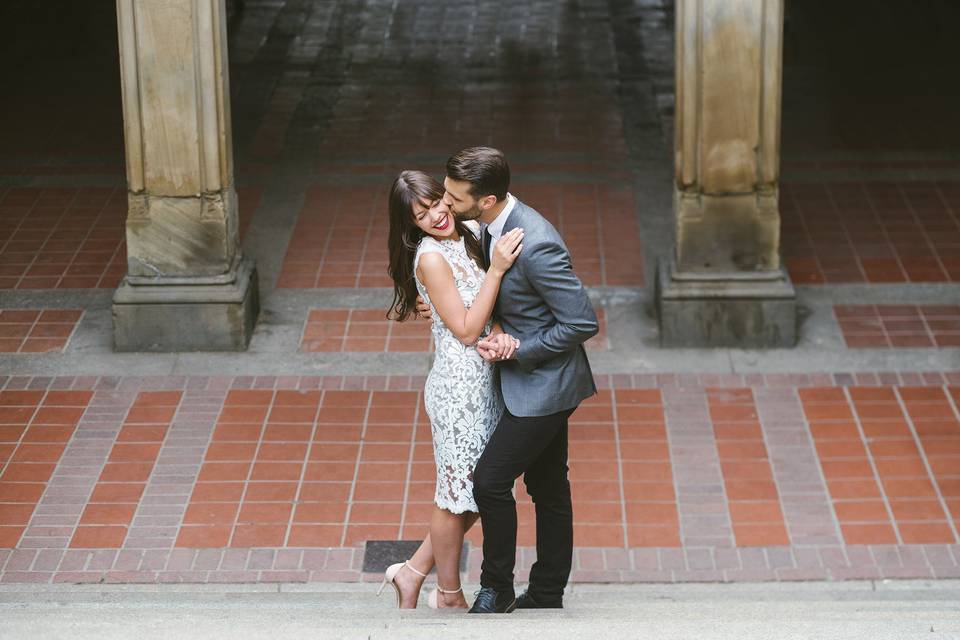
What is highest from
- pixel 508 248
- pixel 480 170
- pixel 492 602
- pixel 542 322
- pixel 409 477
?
pixel 480 170

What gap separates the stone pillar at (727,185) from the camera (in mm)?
9039

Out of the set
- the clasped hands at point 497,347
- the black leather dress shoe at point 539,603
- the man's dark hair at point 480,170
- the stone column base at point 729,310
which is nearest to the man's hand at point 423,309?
the clasped hands at point 497,347

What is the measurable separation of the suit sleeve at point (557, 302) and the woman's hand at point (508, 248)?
5cm

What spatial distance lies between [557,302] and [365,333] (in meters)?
4.42

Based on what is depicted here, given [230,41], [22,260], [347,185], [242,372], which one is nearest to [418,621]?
[242,372]

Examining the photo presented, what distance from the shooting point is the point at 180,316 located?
9531 mm

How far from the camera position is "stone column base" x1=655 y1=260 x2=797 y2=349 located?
9.49m

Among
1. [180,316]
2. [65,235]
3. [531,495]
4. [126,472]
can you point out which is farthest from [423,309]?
[65,235]

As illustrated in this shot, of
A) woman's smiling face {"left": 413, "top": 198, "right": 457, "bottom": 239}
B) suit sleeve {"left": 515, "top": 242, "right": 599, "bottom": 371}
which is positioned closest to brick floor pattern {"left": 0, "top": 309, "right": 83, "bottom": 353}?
woman's smiling face {"left": 413, "top": 198, "right": 457, "bottom": 239}

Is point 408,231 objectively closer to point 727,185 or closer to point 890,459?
point 890,459

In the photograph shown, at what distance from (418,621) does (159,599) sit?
2119mm

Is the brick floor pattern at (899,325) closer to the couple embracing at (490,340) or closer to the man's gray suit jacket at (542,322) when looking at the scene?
the couple embracing at (490,340)

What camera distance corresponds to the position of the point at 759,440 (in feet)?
27.9

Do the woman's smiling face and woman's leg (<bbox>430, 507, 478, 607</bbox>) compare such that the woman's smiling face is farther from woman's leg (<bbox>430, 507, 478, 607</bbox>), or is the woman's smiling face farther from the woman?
woman's leg (<bbox>430, 507, 478, 607</bbox>)
